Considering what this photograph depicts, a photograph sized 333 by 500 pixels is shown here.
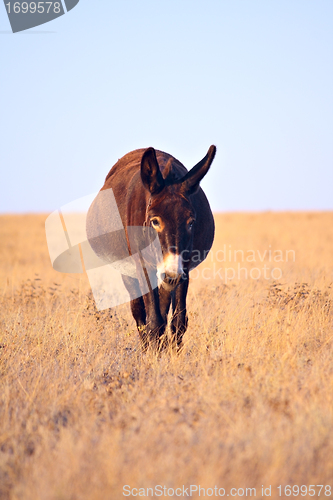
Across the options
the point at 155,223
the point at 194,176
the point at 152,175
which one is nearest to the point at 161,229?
the point at 155,223

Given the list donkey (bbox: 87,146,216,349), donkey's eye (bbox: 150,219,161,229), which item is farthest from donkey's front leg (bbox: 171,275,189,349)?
donkey's eye (bbox: 150,219,161,229)

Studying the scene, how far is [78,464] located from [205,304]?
16.3ft

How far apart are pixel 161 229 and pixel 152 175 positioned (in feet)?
2.04

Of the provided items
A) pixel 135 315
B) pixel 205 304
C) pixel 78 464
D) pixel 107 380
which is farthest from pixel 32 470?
pixel 205 304

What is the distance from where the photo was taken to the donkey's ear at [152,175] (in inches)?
161

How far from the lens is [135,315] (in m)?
5.28

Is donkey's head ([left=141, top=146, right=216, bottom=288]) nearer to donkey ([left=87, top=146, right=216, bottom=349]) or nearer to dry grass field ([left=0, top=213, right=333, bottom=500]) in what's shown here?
donkey ([left=87, top=146, right=216, bottom=349])

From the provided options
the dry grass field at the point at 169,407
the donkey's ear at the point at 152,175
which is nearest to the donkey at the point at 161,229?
the donkey's ear at the point at 152,175

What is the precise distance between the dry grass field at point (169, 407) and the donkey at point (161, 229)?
0.44m

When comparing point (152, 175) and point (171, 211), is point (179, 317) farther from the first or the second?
point (152, 175)

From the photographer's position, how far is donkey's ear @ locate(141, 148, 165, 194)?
13.4 ft

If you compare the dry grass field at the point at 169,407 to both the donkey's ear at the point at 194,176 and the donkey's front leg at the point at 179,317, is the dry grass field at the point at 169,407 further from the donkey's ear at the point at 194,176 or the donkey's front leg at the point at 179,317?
the donkey's ear at the point at 194,176

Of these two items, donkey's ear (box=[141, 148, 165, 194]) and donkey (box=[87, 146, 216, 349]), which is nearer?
donkey (box=[87, 146, 216, 349])
